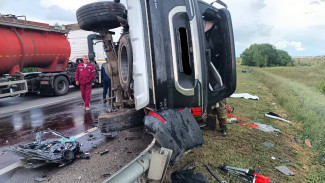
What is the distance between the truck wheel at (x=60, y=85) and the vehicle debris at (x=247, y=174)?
28.4 ft

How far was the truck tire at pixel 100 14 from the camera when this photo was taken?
10.5 ft

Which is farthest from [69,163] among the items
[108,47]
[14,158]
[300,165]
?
[300,165]

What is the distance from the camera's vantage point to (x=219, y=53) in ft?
10.0

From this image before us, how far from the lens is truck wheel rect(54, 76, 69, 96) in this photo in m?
9.70

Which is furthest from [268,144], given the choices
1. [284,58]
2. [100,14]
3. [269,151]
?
[284,58]

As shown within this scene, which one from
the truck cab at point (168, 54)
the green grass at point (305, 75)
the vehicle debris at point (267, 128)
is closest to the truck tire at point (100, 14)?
the truck cab at point (168, 54)

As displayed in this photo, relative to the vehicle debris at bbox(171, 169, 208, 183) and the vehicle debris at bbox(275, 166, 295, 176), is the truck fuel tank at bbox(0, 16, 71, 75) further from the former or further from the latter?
the vehicle debris at bbox(275, 166, 295, 176)

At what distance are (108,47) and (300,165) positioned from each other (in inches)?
131

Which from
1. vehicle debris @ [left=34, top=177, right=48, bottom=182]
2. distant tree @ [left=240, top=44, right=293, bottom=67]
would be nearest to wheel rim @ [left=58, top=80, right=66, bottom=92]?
vehicle debris @ [left=34, top=177, right=48, bottom=182]

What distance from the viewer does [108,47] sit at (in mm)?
3365

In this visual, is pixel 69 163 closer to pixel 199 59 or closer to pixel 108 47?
pixel 108 47

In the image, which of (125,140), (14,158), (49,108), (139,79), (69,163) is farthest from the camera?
(49,108)

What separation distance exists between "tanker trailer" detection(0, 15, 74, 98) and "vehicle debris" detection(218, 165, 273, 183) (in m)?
8.02

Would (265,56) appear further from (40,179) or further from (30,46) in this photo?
(40,179)
